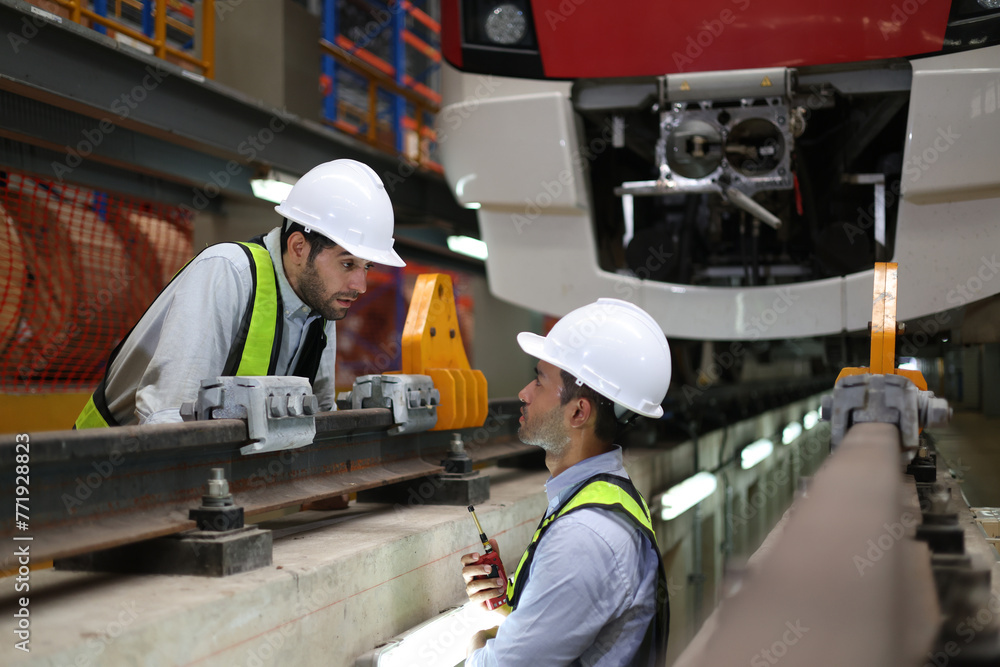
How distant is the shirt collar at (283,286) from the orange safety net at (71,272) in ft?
9.28

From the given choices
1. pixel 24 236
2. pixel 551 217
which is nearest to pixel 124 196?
pixel 24 236

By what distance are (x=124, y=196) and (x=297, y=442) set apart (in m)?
4.15

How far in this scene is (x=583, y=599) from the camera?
166 cm

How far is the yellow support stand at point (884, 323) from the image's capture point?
2309 millimetres

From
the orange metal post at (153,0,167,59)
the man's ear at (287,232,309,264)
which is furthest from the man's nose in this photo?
the orange metal post at (153,0,167,59)

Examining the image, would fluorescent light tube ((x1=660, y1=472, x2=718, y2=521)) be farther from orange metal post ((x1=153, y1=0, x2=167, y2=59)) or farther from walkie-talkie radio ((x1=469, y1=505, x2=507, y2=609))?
orange metal post ((x1=153, y1=0, x2=167, y2=59))

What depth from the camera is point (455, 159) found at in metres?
4.14

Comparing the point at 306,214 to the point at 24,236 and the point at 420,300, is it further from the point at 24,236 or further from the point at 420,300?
the point at 24,236

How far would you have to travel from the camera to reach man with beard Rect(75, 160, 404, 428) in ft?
8.02

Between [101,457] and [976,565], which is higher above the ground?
[101,457]

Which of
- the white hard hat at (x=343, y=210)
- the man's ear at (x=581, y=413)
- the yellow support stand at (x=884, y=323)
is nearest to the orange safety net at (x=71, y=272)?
the white hard hat at (x=343, y=210)

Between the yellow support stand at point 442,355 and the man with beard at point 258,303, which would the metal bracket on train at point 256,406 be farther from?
the yellow support stand at point 442,355

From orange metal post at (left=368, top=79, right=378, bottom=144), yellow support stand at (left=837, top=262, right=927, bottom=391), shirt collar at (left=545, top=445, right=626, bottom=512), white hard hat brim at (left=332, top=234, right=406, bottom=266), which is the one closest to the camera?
shirt collar at (left=545, top=445, right=626, bottom=512)

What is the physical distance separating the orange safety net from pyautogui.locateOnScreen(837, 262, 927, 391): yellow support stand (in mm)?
4514
